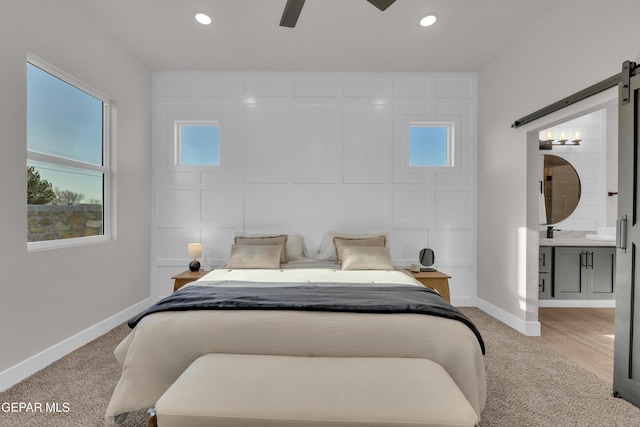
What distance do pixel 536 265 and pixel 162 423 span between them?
3450mm

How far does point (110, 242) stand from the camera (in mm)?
3432

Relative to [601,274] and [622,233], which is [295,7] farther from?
[601,274]

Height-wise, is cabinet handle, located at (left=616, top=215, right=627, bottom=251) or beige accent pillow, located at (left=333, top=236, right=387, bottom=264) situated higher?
cabinet handle, located at (left=616, top=215, right=627, bottom=251)

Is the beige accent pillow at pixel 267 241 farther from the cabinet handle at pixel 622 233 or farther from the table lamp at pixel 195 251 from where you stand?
the cabinet handle at pixel 622 233

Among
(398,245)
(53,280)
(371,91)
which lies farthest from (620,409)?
(53,280)

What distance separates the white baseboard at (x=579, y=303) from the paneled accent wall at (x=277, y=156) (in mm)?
2192

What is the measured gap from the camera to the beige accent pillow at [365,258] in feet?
11.2

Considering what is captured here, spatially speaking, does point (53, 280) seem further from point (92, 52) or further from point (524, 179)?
point (524, 179)

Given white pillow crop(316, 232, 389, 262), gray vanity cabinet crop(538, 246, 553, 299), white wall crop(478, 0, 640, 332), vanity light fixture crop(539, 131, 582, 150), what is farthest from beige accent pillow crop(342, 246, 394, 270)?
vanity light fixture crop(539, 131, 582, 150)

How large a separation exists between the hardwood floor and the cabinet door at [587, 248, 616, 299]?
200 millimetres

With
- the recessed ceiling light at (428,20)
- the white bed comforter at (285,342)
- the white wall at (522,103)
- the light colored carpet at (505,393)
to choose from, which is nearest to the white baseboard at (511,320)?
the white wall at (522,103)

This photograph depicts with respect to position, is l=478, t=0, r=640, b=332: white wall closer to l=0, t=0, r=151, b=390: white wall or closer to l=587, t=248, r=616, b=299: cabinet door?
l=587, t=248, r=616, b=299: cabinet door

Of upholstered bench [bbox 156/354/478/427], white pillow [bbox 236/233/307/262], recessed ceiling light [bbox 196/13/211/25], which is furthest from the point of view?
white pillow [bbox 236/233/307/262]

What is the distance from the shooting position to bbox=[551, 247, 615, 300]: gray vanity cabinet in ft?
13.1
